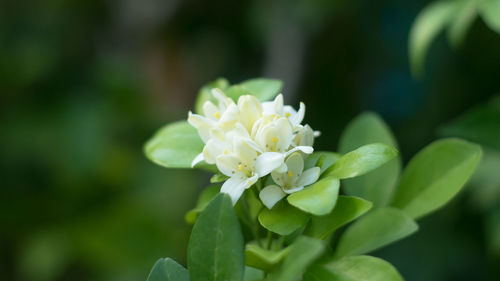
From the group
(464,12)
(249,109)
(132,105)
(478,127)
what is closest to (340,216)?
(249,109)

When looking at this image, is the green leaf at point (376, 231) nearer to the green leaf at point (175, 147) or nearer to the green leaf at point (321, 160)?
the green leaf at point (321, 160)

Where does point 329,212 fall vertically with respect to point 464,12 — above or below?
below

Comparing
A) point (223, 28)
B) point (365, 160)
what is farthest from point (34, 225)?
point (365, 160)

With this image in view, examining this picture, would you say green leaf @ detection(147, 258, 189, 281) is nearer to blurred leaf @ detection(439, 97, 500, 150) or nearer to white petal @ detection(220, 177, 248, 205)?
white petal @ detection(220, 177, 248, 205)

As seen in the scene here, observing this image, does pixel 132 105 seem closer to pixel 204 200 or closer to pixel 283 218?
pixel 204 200

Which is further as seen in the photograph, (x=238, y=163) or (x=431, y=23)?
(x=431, y=23)

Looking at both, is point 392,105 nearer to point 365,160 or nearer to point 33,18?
point 33,18

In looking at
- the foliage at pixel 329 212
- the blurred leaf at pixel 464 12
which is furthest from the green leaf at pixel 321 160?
the blurred leaf at pixel 464 12
